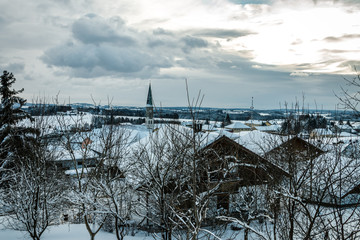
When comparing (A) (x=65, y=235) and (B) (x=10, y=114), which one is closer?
(A) (x=65, y=235)

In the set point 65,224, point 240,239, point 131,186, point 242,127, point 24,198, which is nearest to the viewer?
point 24,198

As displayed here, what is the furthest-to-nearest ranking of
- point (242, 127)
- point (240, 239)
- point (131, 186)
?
point (242, 127), point (240, 239), point (131, 186)

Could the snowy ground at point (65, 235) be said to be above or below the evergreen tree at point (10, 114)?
below

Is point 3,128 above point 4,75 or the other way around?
the other way around

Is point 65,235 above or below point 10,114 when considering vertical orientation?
below

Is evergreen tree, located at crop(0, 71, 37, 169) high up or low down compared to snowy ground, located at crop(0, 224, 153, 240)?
up

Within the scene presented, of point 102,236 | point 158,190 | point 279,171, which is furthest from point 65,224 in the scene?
point 279,171

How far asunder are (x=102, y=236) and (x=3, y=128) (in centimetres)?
1153

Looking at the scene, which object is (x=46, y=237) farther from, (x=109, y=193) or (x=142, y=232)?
(x=109, y=193)

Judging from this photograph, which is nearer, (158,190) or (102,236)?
(158,190)

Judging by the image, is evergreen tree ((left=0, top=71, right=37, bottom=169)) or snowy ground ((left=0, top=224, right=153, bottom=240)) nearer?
snowy ground ((left=0, top=224, right=153, bottom=240))

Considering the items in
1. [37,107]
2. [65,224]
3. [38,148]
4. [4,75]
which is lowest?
[65,224]

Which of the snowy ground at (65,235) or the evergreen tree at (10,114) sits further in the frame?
the evergreen tree at (10,114)

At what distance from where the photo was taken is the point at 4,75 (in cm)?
2027
